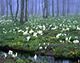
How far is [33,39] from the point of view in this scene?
42.5 ft

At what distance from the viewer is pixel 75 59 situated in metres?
9.33

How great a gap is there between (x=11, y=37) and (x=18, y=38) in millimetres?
785

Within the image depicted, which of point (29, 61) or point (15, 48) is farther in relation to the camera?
point (15, 48)

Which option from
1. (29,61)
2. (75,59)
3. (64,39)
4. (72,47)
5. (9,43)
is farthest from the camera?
(64,39)

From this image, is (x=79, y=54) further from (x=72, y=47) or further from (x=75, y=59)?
(x=72, y=47)

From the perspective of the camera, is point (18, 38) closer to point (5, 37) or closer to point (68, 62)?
point (5, 37)

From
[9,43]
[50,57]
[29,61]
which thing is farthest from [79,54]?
[9,43]

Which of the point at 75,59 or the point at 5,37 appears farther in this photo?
the point at 5,37

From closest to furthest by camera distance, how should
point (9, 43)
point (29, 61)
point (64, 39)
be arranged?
point (29, 61)
point (9, 43)
point (64, 39)

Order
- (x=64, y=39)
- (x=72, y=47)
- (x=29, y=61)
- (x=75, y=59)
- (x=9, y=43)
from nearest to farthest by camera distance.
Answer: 1. (x=29, y=61)
2. (x=75, y=59)
3. (x=72, y=47)
4. (x=9, y=43)
5. (x=64, y=39)

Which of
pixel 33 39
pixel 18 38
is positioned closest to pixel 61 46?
pixel 33 39

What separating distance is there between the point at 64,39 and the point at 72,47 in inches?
82.0

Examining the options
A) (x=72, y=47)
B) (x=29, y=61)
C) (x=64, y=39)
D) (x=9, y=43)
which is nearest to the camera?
(x=29, y=61)

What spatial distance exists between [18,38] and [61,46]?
12.3 feet
